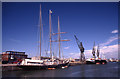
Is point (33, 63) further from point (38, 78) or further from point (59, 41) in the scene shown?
point (59, 41)

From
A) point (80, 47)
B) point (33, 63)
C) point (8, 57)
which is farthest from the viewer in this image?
point (80, 47)

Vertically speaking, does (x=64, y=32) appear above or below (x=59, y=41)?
above

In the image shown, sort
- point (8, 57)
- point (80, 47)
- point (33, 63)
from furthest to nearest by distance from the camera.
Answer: point (80, 47) < point (8, 57) < point (33, 63)

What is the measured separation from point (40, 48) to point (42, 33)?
7.11 metres

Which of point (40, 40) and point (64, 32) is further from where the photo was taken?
point (64, 32)

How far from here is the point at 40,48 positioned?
43.5 m

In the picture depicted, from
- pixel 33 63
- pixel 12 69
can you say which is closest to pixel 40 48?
pixel 33 63

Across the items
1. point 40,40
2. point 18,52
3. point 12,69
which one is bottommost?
point 12,69

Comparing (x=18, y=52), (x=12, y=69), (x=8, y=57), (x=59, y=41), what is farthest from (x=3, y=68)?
(x=59, y=41)

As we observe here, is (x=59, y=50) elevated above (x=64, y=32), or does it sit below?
below

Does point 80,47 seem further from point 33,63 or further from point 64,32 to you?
point 33,63

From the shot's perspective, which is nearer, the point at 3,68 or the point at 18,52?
the point at 3,68

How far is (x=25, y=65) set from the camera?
3966 cm

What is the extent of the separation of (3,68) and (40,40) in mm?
17139
